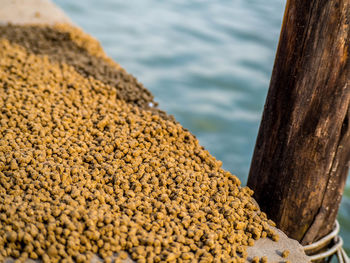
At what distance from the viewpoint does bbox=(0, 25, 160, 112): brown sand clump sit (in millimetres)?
2743

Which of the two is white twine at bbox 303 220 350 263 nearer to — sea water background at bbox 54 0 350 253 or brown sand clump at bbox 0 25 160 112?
sea water background at bbox 54 0 350 253

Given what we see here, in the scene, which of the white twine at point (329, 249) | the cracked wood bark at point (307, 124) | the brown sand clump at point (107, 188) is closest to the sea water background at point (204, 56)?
the white twine at point (329, 249)

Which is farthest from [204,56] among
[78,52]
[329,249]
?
[329,249]

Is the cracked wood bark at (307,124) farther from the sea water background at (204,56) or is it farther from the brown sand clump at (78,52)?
the sea water background at (204,56)

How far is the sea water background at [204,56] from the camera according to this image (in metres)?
4.74

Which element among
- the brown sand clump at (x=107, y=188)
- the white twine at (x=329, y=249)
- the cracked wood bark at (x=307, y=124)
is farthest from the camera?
the white twine at (x=329, y=249)

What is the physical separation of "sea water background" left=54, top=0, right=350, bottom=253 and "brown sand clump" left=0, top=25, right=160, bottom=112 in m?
1.64

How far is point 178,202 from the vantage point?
5.76 feet

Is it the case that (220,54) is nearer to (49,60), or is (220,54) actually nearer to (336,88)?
(49,60)

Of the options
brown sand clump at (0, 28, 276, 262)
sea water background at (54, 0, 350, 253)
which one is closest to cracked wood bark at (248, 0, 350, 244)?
brown sand clump at (0, 28, 276, 262)

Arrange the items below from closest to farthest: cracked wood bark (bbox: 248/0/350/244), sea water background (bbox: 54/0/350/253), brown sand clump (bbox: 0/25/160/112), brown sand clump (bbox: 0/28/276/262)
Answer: brown sand clump (bbox: 0/28/276/262) → cracked wood bark (bbox: 248/0/350/244) → brown sand clump (bbox: 0/25/160/112) → sea water background (bbox: 54/0/350/253)

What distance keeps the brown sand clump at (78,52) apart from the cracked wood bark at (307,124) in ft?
3.39

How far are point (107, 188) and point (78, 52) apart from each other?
1996mm

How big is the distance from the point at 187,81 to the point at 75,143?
11.7ft
